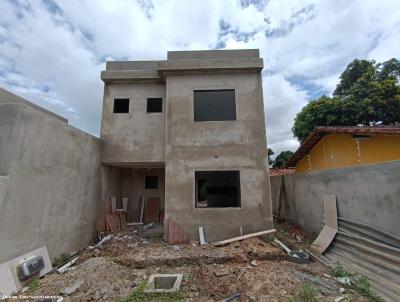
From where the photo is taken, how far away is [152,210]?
10109 mm

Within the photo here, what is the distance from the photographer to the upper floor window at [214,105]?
305 inches

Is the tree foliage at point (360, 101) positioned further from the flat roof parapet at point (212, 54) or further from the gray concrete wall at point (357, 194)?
the flat roof parapet at point (212, 54)

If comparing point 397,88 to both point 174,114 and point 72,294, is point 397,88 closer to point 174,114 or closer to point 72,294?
point 174,114

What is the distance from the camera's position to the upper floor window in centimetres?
774

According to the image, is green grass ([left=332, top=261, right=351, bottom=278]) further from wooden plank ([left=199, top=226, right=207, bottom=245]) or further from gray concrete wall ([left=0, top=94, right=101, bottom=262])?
gray concrete wall ([left=0, top=94, right=101, bottom=262])

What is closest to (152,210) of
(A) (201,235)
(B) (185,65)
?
(A) (201,235)

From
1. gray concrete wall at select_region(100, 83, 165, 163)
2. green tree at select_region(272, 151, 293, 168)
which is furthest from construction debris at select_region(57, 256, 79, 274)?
green tree at select_region(272, 151, 293, 168)

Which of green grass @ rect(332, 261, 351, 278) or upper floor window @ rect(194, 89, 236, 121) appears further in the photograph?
upper floor window @ rect(194, 89, 236, 121)

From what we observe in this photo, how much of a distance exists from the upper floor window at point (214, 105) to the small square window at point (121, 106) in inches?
117

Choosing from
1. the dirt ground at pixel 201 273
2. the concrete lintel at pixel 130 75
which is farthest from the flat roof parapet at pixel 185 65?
the dirt ground at pixel 201 273

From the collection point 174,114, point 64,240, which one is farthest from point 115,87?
point 64,240

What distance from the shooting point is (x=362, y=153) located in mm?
7988

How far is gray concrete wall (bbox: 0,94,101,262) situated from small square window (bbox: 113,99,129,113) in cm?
196

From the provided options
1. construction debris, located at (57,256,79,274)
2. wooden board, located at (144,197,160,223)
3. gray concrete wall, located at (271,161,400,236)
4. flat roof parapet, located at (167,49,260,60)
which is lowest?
construction debris, located at (57,256,79,274)
